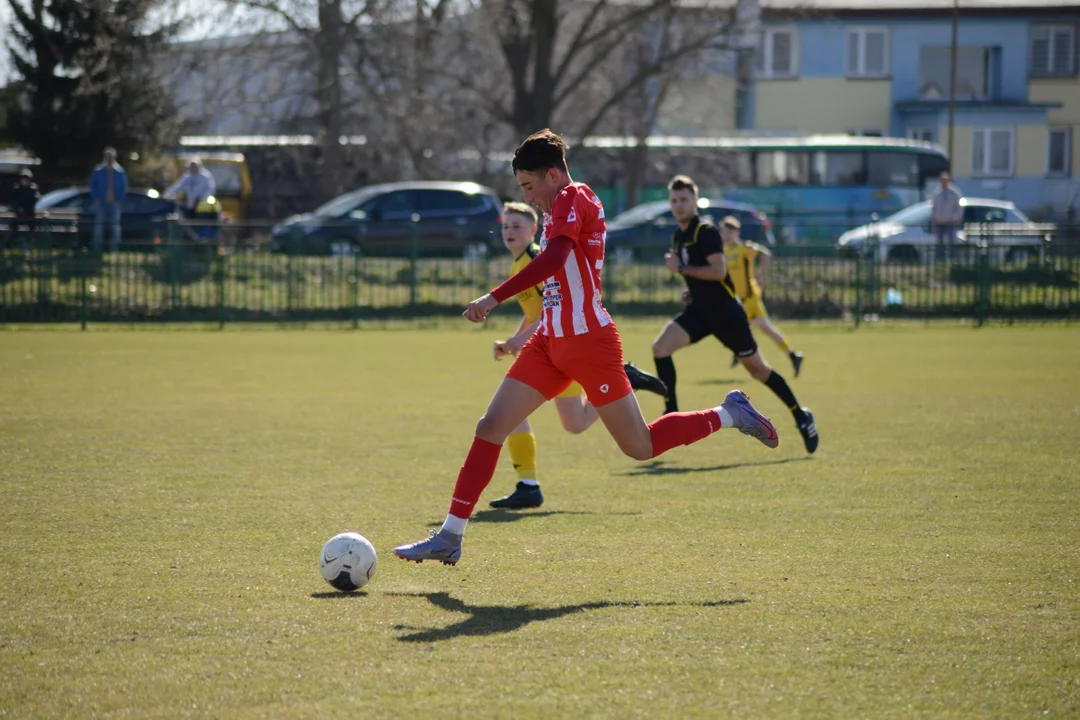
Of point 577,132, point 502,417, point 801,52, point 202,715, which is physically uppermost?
point 801,52

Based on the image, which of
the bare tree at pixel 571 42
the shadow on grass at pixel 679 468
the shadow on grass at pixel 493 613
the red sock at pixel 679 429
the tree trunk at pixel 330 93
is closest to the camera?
the shadow on grass at pixel 493 613

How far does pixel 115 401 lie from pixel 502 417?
7.89 metres

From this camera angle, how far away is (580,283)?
6.02 m

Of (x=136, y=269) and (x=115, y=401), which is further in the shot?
(x=136, y=269)

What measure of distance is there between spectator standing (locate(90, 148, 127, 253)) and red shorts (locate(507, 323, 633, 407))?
19.8 m

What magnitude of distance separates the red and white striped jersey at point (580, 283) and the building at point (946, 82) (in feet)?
157

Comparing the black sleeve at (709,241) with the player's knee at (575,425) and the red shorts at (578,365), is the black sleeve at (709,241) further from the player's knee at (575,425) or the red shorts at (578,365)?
the red shorts at (578,365)

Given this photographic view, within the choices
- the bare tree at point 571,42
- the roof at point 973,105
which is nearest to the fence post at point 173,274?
the bare tree at point 571,42

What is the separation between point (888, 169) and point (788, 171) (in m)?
3.26

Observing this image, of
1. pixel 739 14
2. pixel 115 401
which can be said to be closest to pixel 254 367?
pixel 115 401

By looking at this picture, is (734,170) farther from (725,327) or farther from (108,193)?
(725,327)

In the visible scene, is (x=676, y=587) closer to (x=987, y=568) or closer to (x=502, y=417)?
(x=502, y=417)

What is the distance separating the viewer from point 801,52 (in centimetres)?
5284

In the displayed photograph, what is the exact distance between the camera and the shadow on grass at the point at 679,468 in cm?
909
